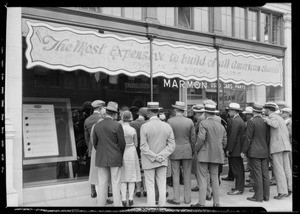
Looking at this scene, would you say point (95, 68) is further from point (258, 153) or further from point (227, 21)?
point (227, 21)

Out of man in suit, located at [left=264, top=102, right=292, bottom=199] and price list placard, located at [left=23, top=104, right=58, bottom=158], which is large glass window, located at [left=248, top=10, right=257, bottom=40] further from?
price list placard, located at [left=23, top=104, right=58, bottom=158]

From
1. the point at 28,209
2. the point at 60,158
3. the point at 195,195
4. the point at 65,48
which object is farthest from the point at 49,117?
the point at 195,195

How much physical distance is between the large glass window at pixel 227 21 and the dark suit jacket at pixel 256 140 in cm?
390

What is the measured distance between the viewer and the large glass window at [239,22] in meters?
9.52

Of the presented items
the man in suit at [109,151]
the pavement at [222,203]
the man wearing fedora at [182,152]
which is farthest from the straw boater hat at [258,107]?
the man in suit at [109,151]

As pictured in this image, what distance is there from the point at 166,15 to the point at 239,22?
9.97ft

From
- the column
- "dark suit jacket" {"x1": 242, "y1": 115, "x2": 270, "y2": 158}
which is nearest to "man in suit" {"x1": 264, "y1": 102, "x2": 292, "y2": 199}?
"dark suit jacket" {"x1": 242, "y1": 115, "x2": 270, "y2": 158}

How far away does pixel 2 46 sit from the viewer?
4.06 meters

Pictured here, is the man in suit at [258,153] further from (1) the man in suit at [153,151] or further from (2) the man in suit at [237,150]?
(1) the man in suit at [153,151]

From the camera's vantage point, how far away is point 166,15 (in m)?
8.12

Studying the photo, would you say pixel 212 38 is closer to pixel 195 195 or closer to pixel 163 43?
pixel 163 43

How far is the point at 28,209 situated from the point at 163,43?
5163mm

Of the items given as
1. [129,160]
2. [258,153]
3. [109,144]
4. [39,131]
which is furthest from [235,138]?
[39,131]

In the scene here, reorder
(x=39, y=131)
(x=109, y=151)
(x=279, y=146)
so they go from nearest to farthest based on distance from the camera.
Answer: (x=109, y=151), (x=279, y=146), (x=39, y=131)
